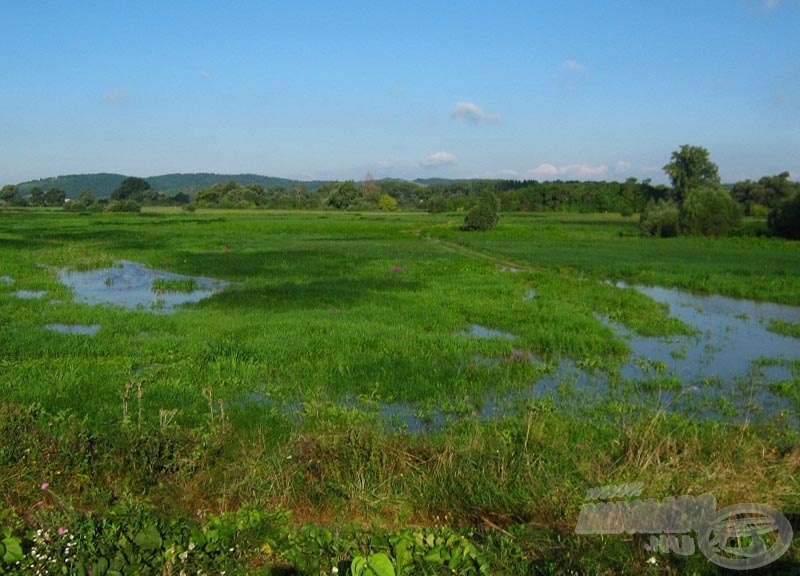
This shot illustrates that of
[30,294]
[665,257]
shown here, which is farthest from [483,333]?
[665,257]

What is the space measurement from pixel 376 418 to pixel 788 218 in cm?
3523

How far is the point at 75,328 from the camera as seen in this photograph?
514 inches

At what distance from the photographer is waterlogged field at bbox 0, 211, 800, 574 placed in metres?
3.82

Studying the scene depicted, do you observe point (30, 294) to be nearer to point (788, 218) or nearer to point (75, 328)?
point (75, 328)

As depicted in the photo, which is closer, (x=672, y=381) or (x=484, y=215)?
(x=672, y=381)

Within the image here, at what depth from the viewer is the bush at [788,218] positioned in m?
34.5

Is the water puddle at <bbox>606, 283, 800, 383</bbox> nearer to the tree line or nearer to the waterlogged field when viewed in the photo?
the waterlogged field

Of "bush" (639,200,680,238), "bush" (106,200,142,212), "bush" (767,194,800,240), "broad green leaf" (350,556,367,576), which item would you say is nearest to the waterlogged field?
"broad green leaf" (350,556,367,576)

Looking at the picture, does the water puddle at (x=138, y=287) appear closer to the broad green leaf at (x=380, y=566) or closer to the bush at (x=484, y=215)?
the broad green leaf at (x=380, y=566)

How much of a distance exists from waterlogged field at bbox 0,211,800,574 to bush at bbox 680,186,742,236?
19.9 m

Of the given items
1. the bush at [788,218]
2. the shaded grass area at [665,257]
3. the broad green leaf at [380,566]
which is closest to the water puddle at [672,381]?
the broad green leaf at [380,566]

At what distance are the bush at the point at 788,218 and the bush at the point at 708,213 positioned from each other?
3032 millimetres

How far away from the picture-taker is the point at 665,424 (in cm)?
684

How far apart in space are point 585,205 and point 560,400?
3066 inches
